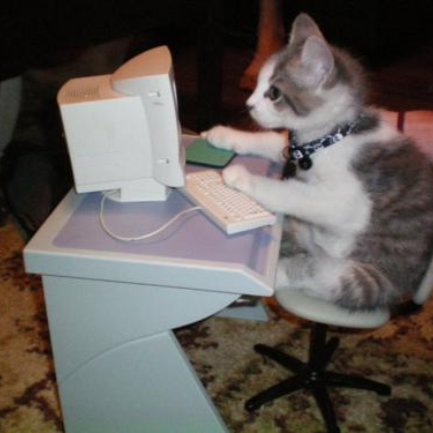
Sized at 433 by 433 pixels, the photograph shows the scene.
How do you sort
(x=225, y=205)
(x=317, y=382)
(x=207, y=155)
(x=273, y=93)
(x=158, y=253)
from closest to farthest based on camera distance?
(x=158, y=253), (x=225, y=205), (x=273, y=93), (x=207, y=155), (x=317, y=382)

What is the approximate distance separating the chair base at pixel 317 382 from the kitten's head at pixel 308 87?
0.59m

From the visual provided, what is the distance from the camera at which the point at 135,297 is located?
3.42 ft

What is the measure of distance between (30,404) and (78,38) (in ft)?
3.65

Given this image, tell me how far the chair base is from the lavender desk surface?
0.53m

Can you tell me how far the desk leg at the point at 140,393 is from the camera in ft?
3.63

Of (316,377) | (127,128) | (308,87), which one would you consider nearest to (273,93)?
(308,87)

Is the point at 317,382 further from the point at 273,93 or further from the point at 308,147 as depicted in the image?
the point at 273,93

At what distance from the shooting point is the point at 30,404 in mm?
1502

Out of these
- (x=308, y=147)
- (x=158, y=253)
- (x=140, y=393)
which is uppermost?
(x=308, y=147)

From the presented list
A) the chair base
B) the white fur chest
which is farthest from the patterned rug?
the white fur chest

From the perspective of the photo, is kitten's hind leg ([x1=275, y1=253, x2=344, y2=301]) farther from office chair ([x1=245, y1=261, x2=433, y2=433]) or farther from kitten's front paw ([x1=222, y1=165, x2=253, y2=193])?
kitten's front paw ([x1=222, y1=165, x2=253, y2=193])

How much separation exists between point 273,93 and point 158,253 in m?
0.47

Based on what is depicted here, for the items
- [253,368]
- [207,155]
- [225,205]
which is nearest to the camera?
[225,205]

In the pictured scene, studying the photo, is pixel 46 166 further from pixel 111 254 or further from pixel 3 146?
pixel 111 254
